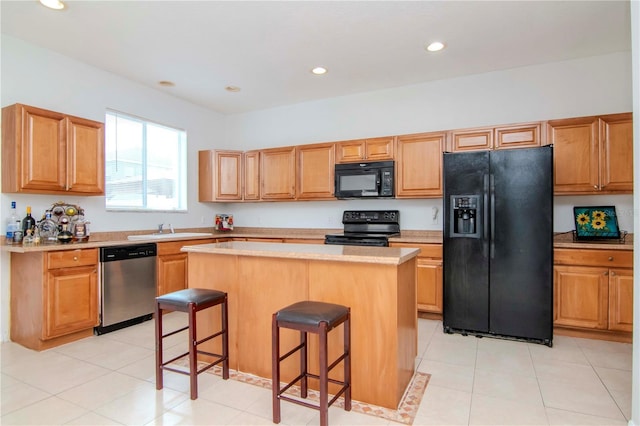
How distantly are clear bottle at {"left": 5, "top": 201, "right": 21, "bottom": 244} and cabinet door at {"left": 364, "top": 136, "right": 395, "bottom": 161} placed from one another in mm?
3607

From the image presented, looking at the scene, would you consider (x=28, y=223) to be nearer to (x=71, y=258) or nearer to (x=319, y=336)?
(x=71, y=258)

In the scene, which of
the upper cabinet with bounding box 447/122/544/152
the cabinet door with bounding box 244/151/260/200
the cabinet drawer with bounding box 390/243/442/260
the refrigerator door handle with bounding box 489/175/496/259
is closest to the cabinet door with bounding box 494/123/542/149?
the upper cabinet with bounding box 447/122/544/152

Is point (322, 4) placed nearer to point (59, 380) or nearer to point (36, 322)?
point (59, 380)

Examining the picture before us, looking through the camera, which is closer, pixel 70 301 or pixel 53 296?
pixel 53 296

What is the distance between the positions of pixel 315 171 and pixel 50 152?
2.83 meters

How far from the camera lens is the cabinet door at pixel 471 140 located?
12.4ft

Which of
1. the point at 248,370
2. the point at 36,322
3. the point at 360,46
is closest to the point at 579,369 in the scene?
the point at 248,370

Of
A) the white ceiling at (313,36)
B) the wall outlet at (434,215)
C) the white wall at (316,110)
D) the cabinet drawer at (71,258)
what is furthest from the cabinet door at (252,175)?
the wall outlet at (434,215)

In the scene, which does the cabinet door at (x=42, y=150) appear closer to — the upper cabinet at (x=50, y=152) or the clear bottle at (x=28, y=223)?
the upper cabinet at (x=50, y=152)

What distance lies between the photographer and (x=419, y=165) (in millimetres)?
4133

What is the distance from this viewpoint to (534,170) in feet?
10.4

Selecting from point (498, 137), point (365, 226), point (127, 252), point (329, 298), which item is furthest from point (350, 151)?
point (127, 252)

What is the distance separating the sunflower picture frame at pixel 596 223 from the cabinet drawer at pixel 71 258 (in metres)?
4.71

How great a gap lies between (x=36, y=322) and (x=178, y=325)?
3.89 feet
